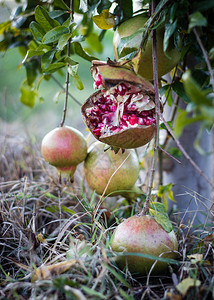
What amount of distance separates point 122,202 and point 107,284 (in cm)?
59

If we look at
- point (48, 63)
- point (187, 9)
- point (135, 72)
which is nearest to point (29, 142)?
point (48, 63)

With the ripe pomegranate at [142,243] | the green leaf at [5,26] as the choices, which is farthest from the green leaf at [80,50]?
the ripe pomegranate at [142,243]

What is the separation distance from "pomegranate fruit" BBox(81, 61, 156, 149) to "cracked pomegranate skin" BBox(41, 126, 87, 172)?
0.47ft

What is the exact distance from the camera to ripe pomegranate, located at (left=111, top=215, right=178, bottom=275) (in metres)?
0.64

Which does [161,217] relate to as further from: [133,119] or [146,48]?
[146,48]

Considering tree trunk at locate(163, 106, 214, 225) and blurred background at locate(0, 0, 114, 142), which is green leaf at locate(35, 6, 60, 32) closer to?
blurred background at locate(0, 0, 114, 142)

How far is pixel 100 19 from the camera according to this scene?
0.85 meters

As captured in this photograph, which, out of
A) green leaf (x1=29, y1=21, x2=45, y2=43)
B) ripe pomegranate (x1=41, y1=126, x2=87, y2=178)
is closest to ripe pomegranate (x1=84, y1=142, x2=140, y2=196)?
ripe pomegranate (x1=41, y1=126, x2=87, y2=178)

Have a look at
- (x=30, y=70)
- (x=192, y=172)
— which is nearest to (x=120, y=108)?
(x=192, y=172)

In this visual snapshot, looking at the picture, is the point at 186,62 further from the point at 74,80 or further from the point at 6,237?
the point at 6,237

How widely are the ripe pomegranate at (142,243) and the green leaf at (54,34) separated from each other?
51 centimetres

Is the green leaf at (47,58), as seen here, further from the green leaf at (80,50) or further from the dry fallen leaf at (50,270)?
the dry fallen leaf at (50,270)

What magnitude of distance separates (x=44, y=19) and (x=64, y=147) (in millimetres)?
371

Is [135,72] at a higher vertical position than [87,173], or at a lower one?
higher
